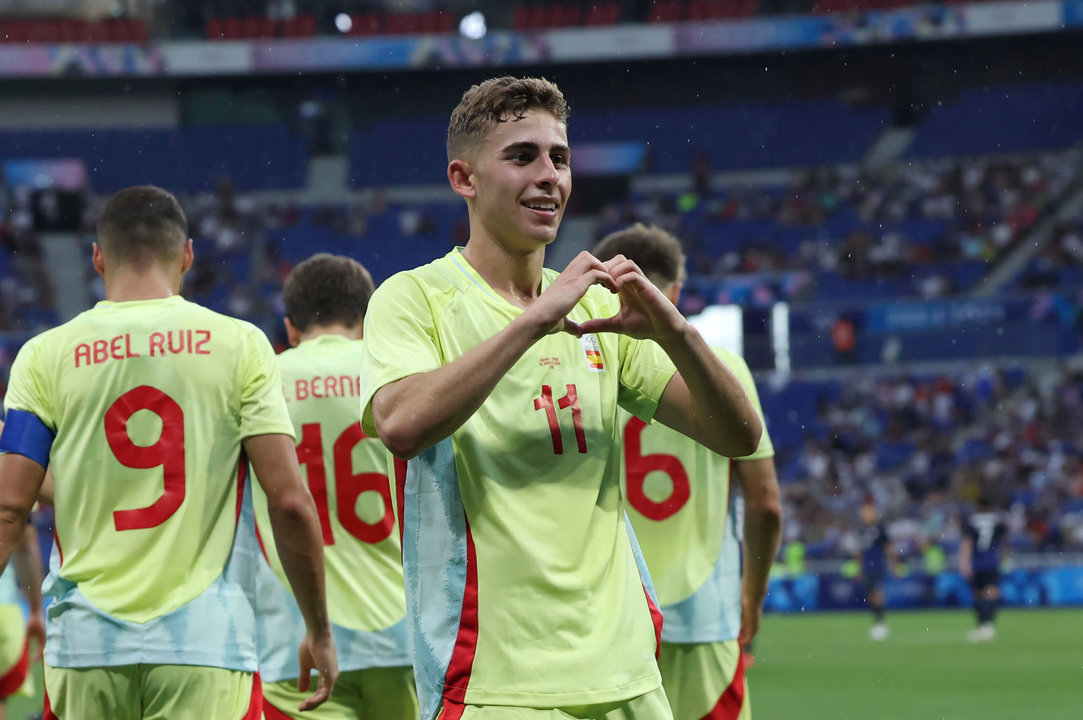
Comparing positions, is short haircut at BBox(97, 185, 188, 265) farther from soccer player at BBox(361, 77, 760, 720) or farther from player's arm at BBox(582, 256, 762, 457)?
player's arm at BBox(582, 256, 762, 457)

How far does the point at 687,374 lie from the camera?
9.20 ft

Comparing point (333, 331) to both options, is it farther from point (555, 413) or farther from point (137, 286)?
point (555, 413)

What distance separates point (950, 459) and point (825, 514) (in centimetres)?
280

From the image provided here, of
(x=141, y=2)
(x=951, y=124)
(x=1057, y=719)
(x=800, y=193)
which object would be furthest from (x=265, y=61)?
(x=1057, y=719)

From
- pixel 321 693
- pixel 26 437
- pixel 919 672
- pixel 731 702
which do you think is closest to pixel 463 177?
pixel 26 437

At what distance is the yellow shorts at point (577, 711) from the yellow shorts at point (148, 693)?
107cm

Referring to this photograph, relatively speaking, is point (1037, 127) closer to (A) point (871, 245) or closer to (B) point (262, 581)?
(A) point (871, 245)

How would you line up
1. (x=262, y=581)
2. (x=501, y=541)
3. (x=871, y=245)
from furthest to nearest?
(x=871, y=245) < (x=262, y=581) < (x=501, y=541)

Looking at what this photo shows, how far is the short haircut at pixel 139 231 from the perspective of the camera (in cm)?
392

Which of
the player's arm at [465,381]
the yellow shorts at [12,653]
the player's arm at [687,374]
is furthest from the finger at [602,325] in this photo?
the yellow shorts at [12,653]

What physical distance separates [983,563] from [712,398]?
16157 millimetres

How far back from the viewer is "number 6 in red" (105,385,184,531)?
369cm

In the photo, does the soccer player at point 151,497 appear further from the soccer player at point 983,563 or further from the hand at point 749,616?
the soccer player at point 983,563

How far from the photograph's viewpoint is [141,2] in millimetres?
35188
